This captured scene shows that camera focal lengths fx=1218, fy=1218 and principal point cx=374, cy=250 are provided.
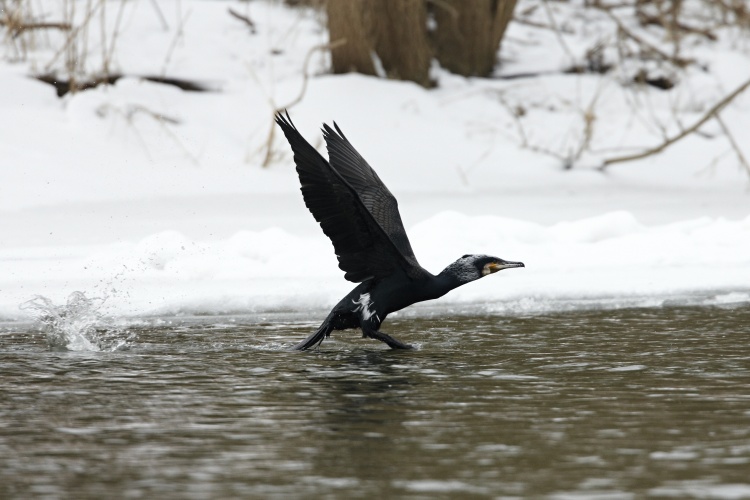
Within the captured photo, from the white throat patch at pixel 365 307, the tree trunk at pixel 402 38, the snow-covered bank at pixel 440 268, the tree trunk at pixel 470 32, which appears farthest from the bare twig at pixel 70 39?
the white throat patch at pixel 365 307

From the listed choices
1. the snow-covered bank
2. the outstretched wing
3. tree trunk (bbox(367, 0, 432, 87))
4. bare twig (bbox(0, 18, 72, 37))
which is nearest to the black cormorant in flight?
the outstretched wing

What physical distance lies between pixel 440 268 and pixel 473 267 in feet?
7.45

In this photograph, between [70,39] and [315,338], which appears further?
[70,39]

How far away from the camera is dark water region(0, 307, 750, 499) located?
13.0 feet

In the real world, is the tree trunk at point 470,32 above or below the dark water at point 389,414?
above

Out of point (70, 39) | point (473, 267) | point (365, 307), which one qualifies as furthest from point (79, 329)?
point (70, 39)

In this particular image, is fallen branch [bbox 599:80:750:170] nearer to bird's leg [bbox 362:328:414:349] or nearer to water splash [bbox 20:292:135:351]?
bird's leg [bbox 362:328:414:349]

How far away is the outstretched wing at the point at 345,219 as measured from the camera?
20.3 ft

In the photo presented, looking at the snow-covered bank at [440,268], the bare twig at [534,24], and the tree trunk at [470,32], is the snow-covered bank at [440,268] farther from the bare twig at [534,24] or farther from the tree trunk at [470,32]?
the bare twig at [534,24]

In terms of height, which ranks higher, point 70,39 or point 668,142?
point 70,39

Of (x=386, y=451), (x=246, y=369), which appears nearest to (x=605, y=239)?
(x=246, y=369)

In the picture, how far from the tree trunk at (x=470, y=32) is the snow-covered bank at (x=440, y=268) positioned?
5479 mm

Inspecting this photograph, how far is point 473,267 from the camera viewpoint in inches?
268

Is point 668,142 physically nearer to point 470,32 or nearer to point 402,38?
point 470,32
